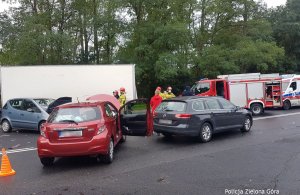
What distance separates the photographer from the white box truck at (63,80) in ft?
59.7

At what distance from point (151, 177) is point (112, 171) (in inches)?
41.5

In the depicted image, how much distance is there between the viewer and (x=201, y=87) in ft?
71.3

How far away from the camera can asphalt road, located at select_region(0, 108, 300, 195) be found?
689 cm

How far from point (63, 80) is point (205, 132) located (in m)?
9.72

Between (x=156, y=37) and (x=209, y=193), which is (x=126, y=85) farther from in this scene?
(x=209, y=193)

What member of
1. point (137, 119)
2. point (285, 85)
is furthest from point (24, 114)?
point (285, 85)

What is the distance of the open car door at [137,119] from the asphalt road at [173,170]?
541mm

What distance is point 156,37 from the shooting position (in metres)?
29.7

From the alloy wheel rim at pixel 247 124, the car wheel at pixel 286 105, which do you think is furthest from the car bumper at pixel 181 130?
the car wheel at pixel 286 105

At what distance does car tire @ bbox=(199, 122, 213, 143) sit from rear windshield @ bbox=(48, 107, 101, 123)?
13.3 ft

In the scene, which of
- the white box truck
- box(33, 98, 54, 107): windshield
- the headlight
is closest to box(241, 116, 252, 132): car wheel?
the headlight

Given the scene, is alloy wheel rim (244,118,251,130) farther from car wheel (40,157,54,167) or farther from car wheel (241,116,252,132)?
car wheel (40,157,54,167)

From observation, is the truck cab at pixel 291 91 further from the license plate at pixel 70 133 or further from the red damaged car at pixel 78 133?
the license plate at pixel 70 133

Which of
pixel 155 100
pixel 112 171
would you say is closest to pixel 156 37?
pixel 155 100
